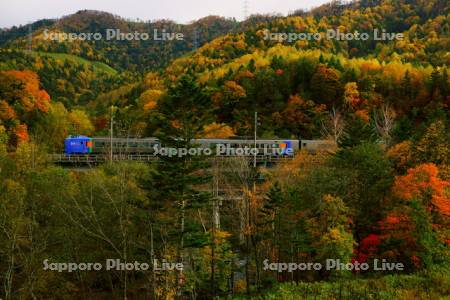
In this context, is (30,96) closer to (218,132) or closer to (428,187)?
(218,132)

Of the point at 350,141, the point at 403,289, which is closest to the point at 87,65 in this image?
the point at 350,141

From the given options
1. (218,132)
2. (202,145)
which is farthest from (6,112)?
(218,132)

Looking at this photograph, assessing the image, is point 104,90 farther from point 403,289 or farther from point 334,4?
point 403,289

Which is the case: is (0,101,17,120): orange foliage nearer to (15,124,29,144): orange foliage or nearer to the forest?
(15,124,29,144): orange foliage

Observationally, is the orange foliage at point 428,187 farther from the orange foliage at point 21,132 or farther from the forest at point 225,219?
the orange foliage at point 21,132

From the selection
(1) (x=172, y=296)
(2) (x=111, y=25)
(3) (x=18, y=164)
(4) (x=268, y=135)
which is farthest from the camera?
(2) (x=111, y=25)

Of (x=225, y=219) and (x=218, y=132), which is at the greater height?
(x=218, y=132)

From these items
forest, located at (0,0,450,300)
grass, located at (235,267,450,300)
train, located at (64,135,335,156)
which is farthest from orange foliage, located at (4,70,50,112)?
grass, located at (235,267,450,300)

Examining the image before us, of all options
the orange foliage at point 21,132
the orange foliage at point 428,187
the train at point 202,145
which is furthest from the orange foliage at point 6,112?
the orange foliage at point 428,187

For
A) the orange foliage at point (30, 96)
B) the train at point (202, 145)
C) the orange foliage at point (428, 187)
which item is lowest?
the train at point (202, 145)

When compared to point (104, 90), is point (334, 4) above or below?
above

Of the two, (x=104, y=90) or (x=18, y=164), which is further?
(x=104, y=90)
